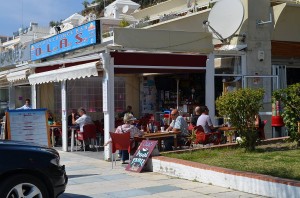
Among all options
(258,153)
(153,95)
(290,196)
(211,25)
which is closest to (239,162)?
(258,153)

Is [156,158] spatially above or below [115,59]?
below

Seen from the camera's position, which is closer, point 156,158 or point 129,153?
point 156,158

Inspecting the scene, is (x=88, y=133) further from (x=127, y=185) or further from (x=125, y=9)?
(x=125, y=9)

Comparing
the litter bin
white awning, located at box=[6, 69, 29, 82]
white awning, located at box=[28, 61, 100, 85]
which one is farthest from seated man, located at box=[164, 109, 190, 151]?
white awning, located at box=[6, 69, 29, 82]

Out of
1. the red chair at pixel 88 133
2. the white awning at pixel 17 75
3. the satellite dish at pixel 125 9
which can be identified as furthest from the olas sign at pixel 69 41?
the satellite dish at pixel 125 9

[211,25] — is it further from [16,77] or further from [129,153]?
[16,77]

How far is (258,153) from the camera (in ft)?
34.9

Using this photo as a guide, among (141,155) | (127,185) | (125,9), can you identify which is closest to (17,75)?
(141,155)

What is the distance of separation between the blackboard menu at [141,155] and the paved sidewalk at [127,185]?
0.18 metres

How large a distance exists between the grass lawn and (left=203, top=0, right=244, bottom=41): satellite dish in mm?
4172

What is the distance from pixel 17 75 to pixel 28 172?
12.5 m

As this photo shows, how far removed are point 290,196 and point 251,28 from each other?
28.9 ft

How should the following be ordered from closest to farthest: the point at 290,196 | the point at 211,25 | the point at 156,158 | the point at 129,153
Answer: the point at 290,196 < the point at 156,158 < the point at 129,153 < the point at 211,25

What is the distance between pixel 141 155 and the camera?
10.6 m
